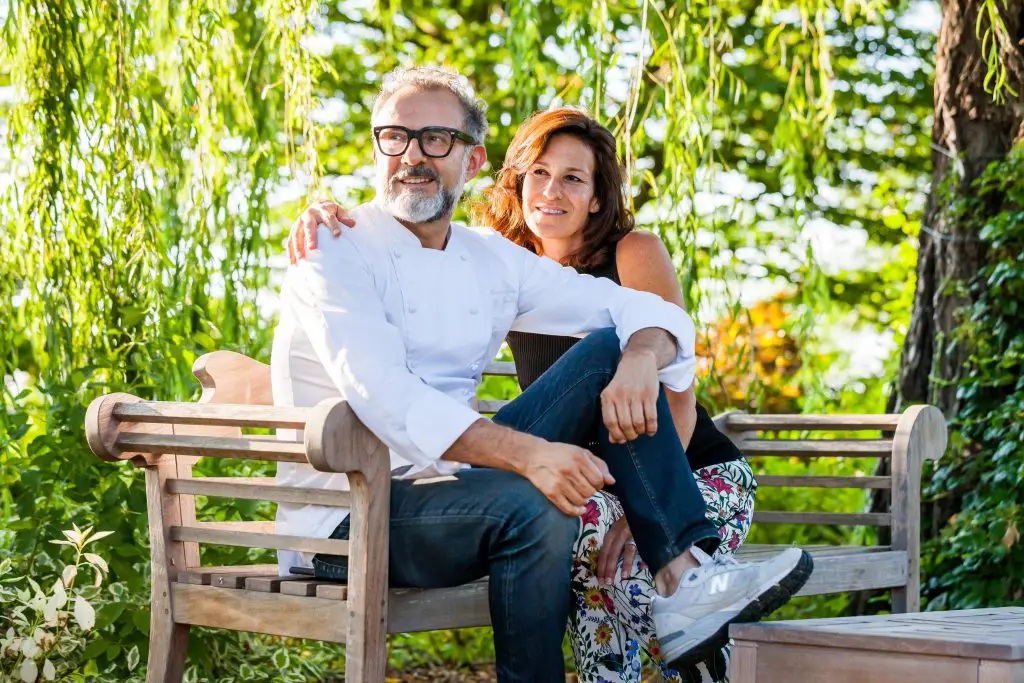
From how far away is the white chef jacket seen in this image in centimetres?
238

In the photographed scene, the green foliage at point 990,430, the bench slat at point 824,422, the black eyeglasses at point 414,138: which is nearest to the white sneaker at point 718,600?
the black eyeglasses at point 414,138

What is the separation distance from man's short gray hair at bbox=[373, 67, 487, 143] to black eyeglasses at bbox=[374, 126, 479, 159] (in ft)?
0.21

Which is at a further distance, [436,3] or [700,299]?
[436,3]

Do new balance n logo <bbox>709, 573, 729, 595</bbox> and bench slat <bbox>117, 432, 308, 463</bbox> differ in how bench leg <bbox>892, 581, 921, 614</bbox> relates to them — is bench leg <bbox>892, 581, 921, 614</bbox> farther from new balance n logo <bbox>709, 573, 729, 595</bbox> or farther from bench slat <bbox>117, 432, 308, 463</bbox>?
bench slat <bbox>117, 432, 308, 463</bbox>

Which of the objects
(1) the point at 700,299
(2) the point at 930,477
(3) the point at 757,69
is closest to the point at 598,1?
(1) the point at 700,299

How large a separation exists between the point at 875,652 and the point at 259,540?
112cm

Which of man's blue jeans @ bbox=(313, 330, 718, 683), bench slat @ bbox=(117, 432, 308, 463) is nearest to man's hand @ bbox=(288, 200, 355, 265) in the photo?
bench slat @ bbox=(117, 432, 308, 463)

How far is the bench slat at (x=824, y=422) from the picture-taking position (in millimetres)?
3570

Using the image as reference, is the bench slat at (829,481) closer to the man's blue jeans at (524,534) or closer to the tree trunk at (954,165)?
the tree trunk at (954,165)

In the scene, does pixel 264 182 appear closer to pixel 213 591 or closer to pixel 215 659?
pixel 215 659

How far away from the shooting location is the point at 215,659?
347 centimetres

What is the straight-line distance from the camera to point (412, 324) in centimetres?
269

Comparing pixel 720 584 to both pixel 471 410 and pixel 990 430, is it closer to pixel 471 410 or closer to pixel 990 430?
pixel 471 410

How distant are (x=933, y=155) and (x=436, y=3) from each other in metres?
6.03
